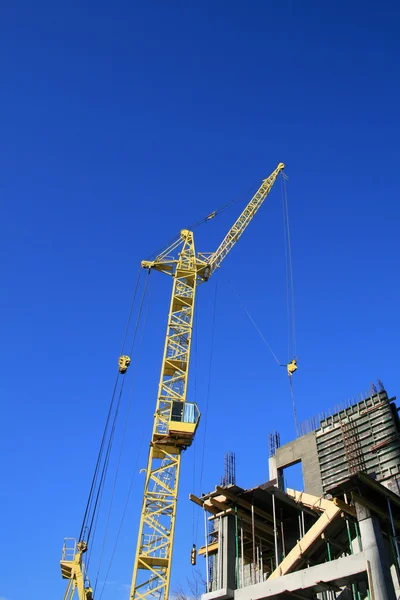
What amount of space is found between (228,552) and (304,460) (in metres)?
15.6

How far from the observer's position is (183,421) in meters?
33.6

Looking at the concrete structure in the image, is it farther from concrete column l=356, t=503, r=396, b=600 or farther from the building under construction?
concrete column l=356, t=503, r=396, b=600

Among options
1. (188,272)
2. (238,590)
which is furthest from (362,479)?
(188,272)

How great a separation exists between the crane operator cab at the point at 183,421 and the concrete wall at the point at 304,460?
24.3ft

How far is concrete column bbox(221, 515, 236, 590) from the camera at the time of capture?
2070cm

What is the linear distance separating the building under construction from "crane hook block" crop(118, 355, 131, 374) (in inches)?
501

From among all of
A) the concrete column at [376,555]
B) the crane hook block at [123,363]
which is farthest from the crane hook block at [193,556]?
the concrete column at [376,555]

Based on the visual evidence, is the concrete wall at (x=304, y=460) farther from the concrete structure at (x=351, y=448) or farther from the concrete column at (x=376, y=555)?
the concrete column at (x=376, y=555)

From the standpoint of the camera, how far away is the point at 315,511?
22.9m

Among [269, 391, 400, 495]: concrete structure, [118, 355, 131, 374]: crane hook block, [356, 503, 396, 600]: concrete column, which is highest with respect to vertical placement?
[118, 355, 131, 374]: crane hook block

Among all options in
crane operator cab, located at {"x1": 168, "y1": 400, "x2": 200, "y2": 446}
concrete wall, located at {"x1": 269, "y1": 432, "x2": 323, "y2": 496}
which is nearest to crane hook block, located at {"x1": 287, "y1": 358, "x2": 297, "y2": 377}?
concrete wall, located at {"x1": 269, "y1": 432, "x2": 323, "y2": 496}

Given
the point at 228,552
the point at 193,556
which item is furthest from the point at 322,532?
the point at 193,556

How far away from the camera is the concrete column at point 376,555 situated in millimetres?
16547

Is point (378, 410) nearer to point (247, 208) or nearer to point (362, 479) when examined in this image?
point (362, 479)
